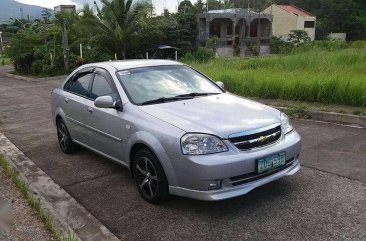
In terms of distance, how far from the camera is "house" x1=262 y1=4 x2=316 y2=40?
51.3 m

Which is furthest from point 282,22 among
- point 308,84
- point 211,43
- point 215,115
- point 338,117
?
point 215,115

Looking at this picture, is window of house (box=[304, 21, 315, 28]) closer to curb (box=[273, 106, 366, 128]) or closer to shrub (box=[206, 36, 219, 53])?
shrub (box=[206, 36, 219, 53])

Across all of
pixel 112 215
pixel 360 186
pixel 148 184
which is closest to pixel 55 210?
pixel 112 215

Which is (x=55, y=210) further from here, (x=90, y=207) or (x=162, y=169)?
(x=162, y=169)

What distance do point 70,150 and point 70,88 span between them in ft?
3.23

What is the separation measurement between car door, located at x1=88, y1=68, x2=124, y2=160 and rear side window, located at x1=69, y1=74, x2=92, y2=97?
203 millimetres

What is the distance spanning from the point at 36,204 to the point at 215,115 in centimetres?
207

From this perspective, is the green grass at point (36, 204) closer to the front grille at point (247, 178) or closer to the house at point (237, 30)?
the front grille at point (247, 178)

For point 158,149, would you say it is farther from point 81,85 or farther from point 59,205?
point 81,85

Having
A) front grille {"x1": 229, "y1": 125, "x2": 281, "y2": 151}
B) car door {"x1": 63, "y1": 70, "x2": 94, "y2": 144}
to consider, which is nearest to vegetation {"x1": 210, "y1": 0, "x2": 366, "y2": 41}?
car door {"x1": 63, "y1": 70, "x2": 94, "y2": 144}

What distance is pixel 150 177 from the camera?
4328 mm

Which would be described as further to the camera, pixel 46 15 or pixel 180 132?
pixel 46 15

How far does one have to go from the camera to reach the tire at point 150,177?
415 centimetres

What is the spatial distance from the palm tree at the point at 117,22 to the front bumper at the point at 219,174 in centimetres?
2205
